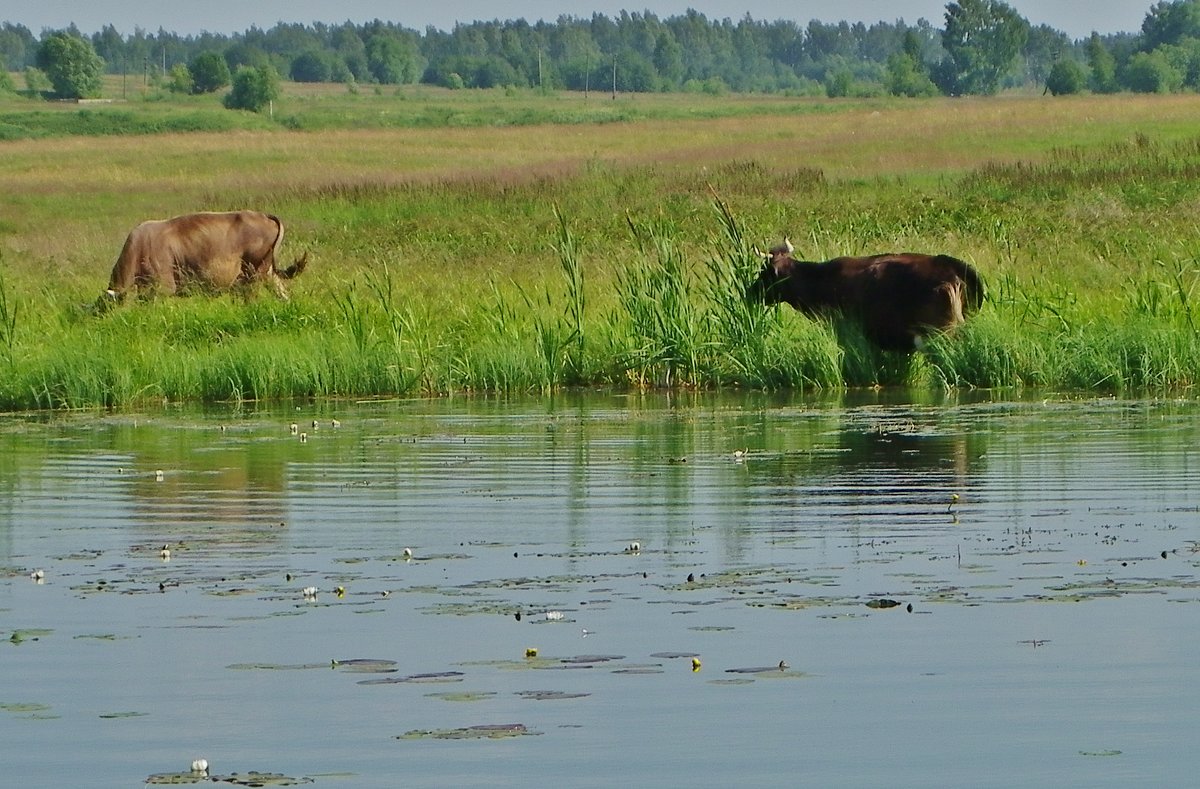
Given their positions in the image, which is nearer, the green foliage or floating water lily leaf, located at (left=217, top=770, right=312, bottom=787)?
floating water lily leaf, located at (left=217, top=770, right=312, bottom=787)

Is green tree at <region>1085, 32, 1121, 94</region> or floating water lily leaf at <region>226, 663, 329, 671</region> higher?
green tree at <region>1085, 32, 1121, 94</region>

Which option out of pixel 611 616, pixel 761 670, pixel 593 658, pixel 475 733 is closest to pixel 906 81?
pixel 611 616

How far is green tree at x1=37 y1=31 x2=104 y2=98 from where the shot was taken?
152000mm

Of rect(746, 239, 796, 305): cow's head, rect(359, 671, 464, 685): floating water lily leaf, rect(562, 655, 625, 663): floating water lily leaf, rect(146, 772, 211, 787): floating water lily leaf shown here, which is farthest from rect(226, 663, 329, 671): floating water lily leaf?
rect(746, 239, 796, 305): cow's head

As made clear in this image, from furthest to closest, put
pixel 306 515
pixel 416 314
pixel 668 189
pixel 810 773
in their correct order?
pixel 668 189
pixel 416 314
pixel 306 515
pixel 810 773

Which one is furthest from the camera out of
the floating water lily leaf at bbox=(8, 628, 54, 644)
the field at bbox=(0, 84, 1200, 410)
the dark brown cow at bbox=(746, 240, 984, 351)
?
the field at bbox=(0, 84, 1200, 410)

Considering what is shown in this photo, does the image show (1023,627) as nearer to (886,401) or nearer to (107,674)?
(107,674)

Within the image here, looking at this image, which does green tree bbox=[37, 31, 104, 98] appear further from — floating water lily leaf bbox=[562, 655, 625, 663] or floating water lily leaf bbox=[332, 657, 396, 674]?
floating water lily leaf bbox=[562, 655, 625, 663]

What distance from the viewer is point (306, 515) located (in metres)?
10.9

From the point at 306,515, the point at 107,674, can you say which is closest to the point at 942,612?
the point at 107,674

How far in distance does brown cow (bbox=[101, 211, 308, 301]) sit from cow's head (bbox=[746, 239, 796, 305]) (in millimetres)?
6246

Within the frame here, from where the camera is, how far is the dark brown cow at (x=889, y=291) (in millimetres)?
18016

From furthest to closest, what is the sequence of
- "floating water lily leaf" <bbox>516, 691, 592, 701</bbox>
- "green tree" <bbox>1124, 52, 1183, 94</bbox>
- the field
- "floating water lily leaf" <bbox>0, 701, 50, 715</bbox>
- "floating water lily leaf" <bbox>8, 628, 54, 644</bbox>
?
"green tree" <bbox>1124, 52, 1183, 94</bbox> → the field → "floating water lily leaf" <bbox>8, 628, 54, 644</bbox> → "floating water lily leaf" <bbox>516, 691, 592, 701</bbox> → "floating water lily leaf" <bbox>0, 701, 50, 715</bbox>

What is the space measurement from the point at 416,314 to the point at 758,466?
8.51 metres
